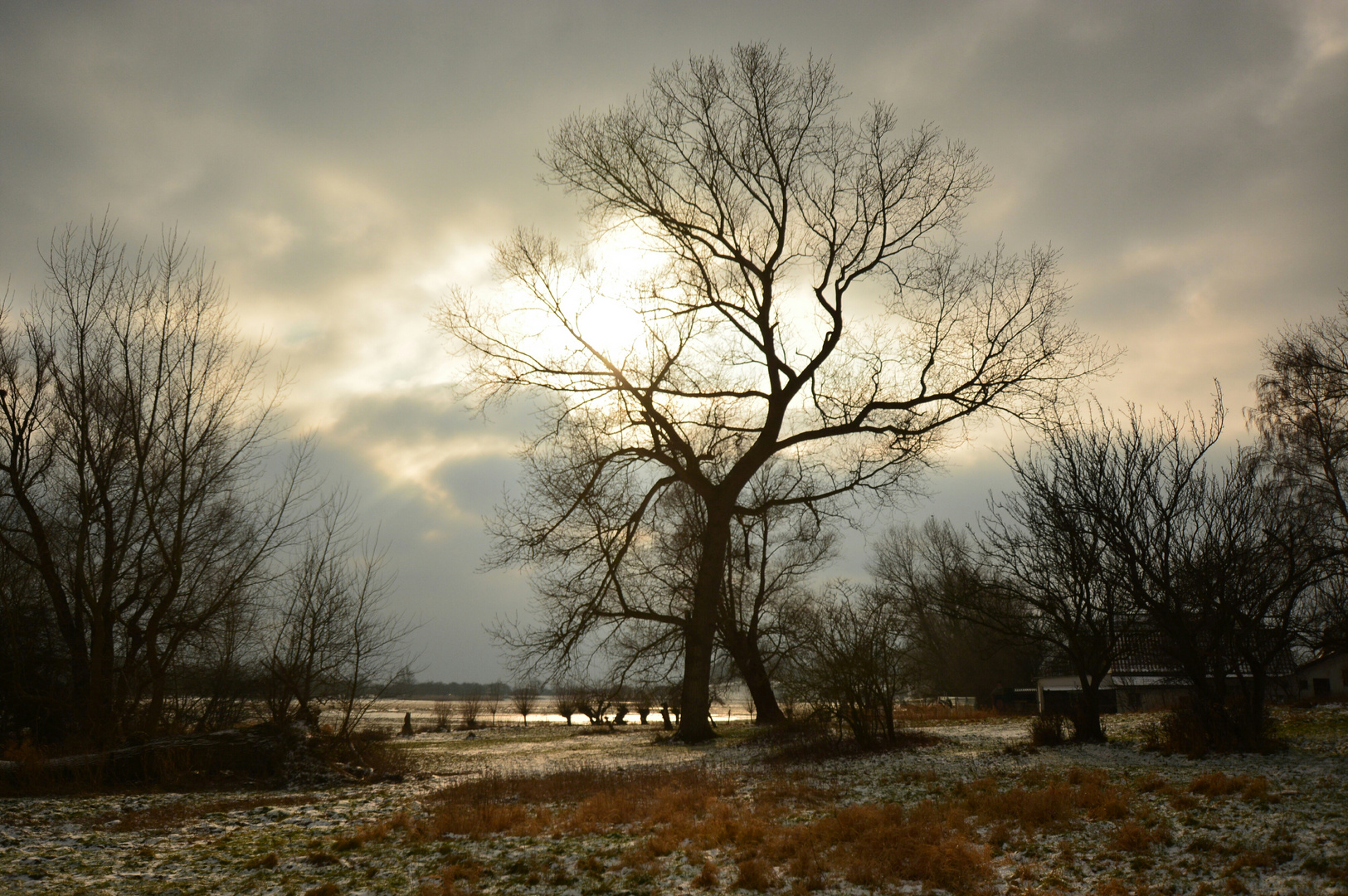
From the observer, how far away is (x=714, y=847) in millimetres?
6680

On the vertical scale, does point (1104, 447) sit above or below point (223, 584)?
above

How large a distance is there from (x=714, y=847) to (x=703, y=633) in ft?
34.8

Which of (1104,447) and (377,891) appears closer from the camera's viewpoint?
(377,891)

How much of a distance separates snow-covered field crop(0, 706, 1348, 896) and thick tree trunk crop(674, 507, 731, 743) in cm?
672

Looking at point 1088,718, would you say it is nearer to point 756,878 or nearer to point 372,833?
point 756,878

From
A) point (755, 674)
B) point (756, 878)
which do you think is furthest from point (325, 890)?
point (755, 674)

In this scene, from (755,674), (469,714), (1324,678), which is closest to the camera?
(755,674)

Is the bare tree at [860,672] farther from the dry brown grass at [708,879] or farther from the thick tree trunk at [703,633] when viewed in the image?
the dry brown grass at [708,879]

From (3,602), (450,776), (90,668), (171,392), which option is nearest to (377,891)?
(450,776)

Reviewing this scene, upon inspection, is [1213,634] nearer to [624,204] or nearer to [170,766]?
[624,204]

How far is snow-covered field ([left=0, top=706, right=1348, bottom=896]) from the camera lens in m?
5.29

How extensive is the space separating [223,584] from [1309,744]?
18400 mm

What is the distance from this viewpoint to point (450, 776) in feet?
40.6

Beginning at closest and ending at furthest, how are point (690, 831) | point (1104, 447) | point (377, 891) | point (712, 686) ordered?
point (377, 891) → point (690, 831) → point (1104, 447) → point (712, 686)
